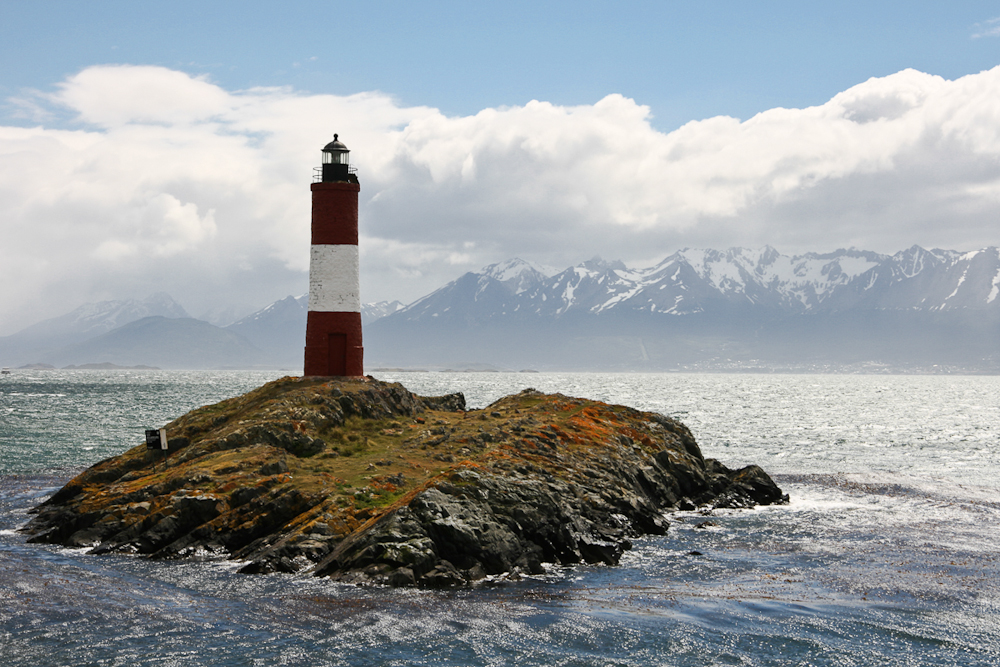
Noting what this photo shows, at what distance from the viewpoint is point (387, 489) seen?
90.9 feet

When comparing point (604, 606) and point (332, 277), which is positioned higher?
point (332, 277)

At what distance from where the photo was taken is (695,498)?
36.6 metres

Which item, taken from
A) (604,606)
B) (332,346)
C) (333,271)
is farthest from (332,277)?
(604,606)

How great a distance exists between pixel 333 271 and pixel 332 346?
3.69 meters

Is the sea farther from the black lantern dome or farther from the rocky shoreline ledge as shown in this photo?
the black lantern dome

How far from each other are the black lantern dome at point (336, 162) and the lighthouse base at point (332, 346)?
677 centimetres

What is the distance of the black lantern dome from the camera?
135ft

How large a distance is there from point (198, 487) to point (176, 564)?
12.9 feet

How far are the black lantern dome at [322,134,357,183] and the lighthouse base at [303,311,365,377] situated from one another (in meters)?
6.77

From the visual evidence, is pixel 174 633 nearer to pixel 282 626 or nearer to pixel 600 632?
pixel 282 626

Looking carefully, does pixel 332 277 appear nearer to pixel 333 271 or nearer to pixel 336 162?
pixel 333 271

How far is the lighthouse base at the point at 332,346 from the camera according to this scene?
41.1 meters

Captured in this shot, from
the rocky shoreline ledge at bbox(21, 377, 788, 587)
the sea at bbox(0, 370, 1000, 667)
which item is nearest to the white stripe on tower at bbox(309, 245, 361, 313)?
the rocky shoreline ledge at bbox(21, 377, 788, 587)

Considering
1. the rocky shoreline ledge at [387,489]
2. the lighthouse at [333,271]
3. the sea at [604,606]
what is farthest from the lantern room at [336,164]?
the sea at [604,606]
